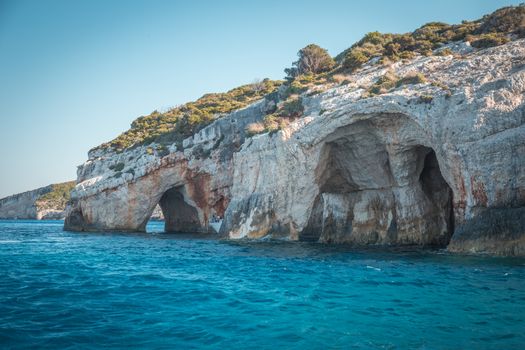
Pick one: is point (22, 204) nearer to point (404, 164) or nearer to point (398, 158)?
point (398, 158)

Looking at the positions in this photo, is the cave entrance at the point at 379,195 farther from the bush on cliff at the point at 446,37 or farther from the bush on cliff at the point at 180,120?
the bush on cliff at the point at 180,120

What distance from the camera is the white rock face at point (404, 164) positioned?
17.8 metres

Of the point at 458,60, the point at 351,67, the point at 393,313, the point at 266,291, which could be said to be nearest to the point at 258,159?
the point at 351,67

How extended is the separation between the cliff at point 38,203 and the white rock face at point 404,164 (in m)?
103

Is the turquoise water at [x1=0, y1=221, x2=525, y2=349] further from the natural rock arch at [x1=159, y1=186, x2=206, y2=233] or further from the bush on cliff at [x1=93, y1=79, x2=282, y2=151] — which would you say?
the natural rock arch at [x1=159, y1=186, x2=206, y2=233]

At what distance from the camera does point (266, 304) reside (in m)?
10.1

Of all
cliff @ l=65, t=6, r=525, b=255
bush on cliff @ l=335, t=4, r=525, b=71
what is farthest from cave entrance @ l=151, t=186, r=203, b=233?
bush on cliff @ l=335, t=4, r=525, b=71

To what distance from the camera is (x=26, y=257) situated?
19.0m

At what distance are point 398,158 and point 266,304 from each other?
16811 millimetres

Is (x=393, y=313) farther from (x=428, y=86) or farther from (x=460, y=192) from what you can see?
(x=428, y=86)

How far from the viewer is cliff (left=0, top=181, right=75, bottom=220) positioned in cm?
11389

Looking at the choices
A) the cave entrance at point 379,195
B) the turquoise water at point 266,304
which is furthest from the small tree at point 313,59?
the turquoise water at point 266,304

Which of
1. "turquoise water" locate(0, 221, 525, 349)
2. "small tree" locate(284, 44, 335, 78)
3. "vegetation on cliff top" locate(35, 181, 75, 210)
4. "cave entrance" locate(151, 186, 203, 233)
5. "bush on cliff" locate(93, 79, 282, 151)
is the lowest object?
"turquoise water" locate(0, 221, 525, 349)

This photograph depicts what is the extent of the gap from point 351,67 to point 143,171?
23.4 metres
